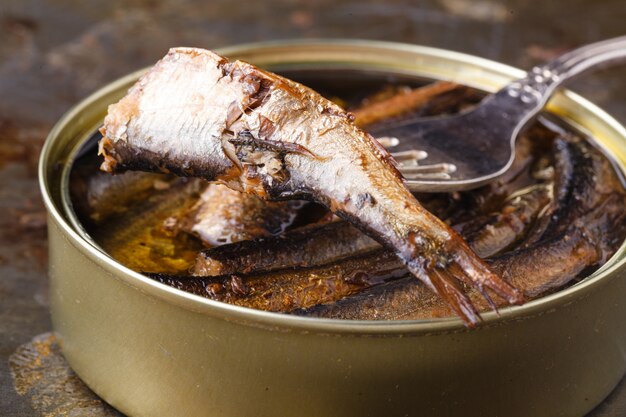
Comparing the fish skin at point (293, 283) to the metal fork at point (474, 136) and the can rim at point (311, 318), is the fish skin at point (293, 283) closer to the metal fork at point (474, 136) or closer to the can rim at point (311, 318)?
the can rim at point (311, 318)

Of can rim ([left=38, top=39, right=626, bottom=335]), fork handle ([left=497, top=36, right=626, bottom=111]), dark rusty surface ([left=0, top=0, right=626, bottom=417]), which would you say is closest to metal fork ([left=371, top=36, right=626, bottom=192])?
fork handle ([left=497, top=36, right=626, bottom=111])

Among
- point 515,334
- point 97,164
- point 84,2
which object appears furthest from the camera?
point 84,2

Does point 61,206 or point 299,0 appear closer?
point 61,206

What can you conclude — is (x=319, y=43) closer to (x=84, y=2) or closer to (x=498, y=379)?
(x=498, y=379)

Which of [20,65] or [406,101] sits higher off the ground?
[406,101]

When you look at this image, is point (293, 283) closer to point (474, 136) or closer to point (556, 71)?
point (474, 136)

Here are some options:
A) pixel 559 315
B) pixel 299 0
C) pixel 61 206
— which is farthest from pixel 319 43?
pixel 299 0

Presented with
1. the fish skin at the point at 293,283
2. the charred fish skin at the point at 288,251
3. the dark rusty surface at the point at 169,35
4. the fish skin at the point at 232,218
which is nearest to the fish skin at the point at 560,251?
the fish skin at the point at 293,283

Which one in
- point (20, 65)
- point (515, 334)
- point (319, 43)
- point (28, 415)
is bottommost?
point (28, 415)
